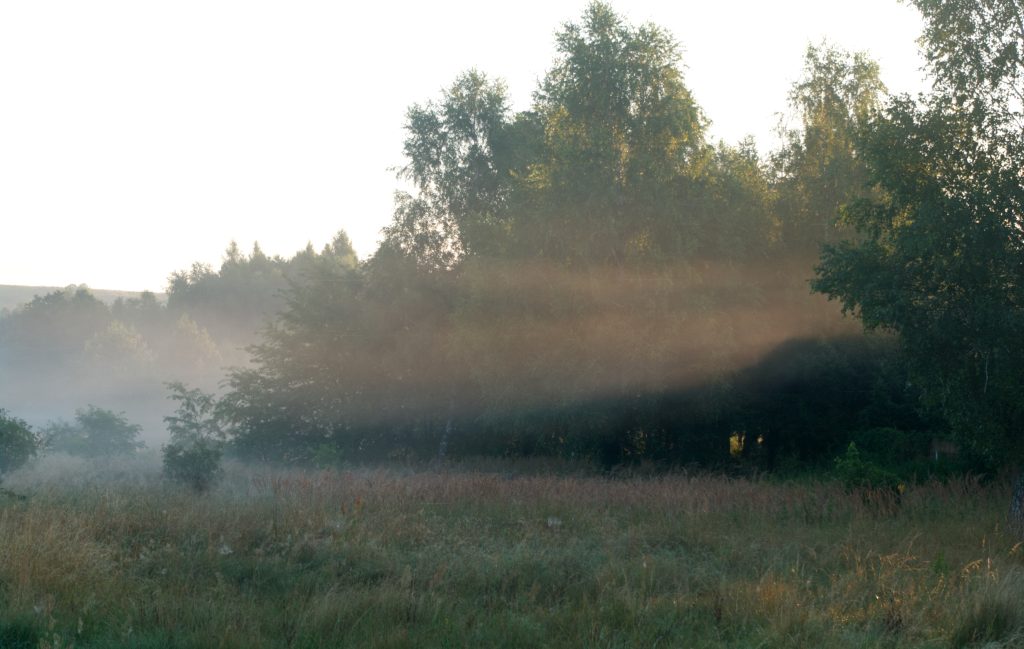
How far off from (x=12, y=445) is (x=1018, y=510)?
72.5ft

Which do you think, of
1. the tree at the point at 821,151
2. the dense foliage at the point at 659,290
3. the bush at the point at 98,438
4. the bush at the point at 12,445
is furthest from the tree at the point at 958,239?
the bush at the point at 98,438

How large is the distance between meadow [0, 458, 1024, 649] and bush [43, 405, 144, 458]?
25.3 metres

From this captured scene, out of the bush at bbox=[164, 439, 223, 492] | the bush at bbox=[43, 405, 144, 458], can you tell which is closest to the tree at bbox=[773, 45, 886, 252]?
the bush at bbox=[164, 439, 223, 492]

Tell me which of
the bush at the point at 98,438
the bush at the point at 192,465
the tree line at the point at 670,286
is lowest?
the bush at the point at 98,438

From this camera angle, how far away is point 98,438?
38062mm

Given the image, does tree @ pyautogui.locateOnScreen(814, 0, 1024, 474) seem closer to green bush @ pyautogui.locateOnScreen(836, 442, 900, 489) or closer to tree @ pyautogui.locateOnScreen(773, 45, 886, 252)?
green bush @ pyautogui.locateOnScreen(836, 442, 900, 489)

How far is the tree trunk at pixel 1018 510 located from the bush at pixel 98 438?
33.9 metres

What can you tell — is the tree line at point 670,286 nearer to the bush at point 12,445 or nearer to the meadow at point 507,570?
the meadow at point 507,570

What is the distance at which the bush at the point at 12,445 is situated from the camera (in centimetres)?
2194

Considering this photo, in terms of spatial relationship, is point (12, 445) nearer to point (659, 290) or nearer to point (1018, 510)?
point (659, 290)

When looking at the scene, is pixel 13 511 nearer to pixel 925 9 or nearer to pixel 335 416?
pixel 925 9

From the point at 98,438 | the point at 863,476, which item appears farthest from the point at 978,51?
the point at 98,438

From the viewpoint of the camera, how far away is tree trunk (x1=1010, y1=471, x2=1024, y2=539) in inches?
478

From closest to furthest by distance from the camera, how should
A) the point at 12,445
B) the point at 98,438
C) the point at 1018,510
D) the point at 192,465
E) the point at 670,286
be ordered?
the point at 1018,510 → the point at 192,465 → the point at 12,445 → the point at 670,286 → the point at 98,438
